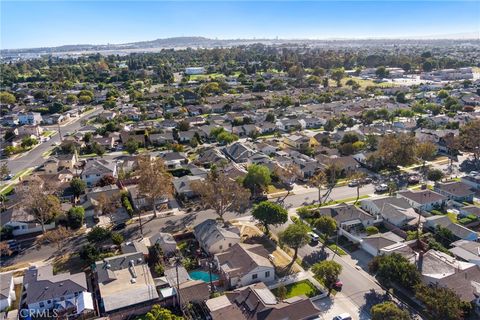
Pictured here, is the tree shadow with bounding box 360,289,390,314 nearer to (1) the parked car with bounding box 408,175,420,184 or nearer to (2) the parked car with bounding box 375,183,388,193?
(2) the parked car with bounding box 375,183,388,193

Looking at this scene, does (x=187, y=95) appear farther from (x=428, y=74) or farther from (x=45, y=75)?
(x=428, y=74)

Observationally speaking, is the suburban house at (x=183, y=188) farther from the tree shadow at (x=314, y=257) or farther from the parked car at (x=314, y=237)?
the tree shadow at (x=314, y=257)

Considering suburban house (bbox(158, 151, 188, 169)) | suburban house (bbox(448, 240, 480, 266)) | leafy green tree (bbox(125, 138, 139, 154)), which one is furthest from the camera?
leafy green tree (bbox(125, 138, 139, 154))

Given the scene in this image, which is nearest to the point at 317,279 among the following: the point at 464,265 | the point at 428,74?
the point at 464,265

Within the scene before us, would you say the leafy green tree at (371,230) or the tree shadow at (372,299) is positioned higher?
the leafy green tree at (371,230)

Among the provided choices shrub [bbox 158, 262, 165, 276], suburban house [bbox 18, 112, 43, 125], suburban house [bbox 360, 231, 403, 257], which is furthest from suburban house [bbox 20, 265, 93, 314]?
suburban house [bbox 18, 112, 43, 125]

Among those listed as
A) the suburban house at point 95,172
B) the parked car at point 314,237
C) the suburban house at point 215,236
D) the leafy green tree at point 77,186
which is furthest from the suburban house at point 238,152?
the parked car at point 314,237

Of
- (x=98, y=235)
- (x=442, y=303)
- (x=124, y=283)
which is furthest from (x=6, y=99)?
(x=442, y=303)
